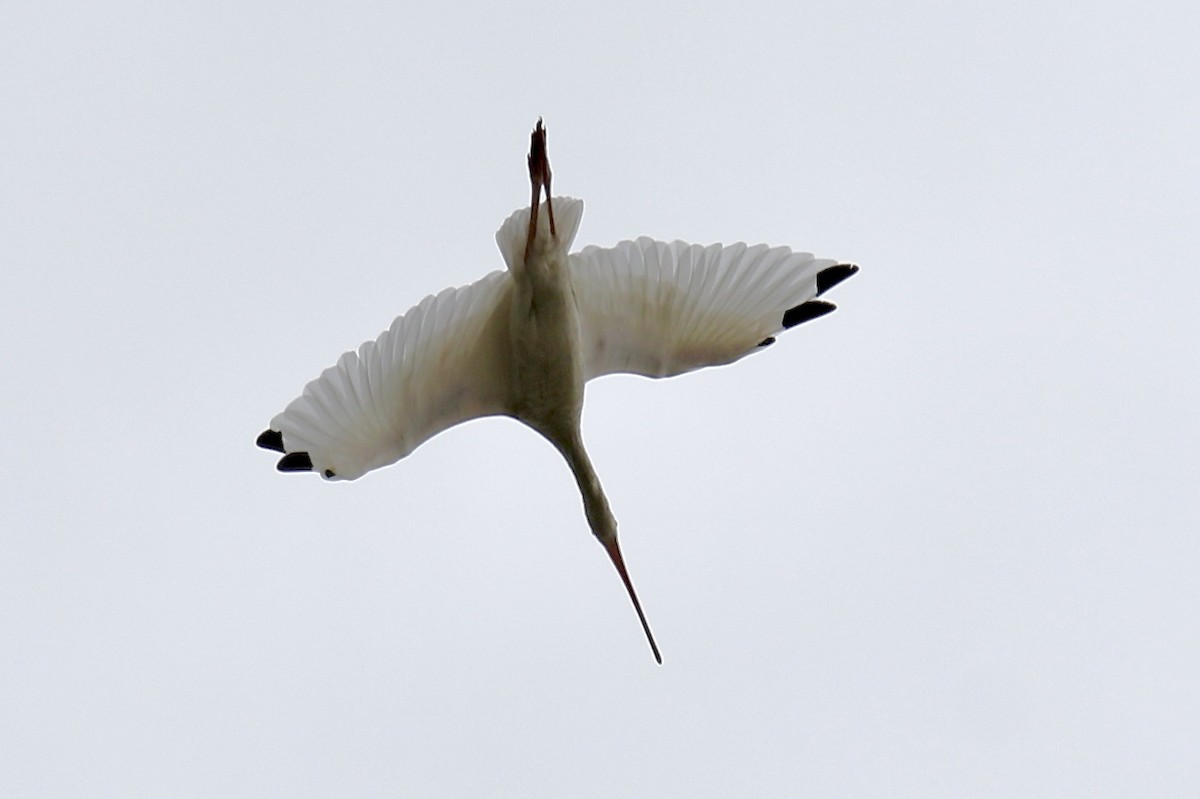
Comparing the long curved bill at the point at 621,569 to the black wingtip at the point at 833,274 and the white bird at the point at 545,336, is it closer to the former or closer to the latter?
the white bird at the point at 545,336

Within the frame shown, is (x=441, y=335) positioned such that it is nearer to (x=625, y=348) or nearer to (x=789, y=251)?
(x=625, y=348)

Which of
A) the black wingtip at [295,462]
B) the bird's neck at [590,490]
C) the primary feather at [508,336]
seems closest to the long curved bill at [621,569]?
the bird's neck at [590,490]

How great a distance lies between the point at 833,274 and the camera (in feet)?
35.5

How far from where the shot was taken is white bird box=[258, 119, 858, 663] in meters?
10.4

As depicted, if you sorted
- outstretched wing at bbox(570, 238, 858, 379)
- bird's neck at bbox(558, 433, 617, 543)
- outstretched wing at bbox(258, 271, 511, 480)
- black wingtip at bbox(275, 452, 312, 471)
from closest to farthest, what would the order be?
1. outstretched wing at bbox(258, 271, 511, 480)
2. black wingtip at bbox(275, 452, 312, 471)
3. outstretched wing at bbox(570, 238, 858, 379)
4. bird's neck at bbox(558, 433, 617, 543)

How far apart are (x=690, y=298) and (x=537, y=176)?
53.7 inches

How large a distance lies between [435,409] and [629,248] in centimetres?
171

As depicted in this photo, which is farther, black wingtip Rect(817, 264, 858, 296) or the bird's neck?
the bird's neck

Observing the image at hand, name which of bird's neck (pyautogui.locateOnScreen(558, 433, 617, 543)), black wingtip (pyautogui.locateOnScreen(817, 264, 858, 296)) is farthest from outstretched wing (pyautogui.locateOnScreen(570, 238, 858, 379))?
bird's neck (pyautogui.locateOnScreen(558, 433, 617, 543))

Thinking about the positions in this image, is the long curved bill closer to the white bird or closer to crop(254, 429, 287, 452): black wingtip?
the white bird

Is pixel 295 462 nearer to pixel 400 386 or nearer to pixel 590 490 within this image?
pixel 400 386

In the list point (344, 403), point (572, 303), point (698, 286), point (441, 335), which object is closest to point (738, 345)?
point (698, 286)

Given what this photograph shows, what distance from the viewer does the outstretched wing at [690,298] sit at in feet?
35.4

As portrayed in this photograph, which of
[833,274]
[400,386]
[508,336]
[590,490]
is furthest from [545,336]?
[833,274]
